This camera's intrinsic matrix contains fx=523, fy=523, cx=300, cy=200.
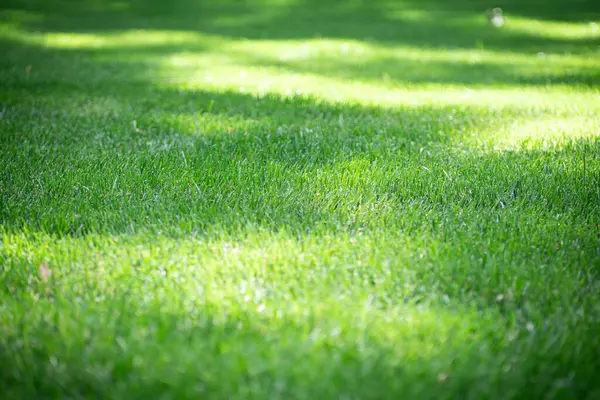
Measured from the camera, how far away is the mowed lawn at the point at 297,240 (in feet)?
5.14

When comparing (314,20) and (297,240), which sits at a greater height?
(314,20)

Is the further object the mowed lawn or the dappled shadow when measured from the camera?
the dappled shadow

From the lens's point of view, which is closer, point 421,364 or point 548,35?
point 421,364

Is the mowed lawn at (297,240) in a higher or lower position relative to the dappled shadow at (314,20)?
lower

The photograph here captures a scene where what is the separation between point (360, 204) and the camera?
2.76 meters

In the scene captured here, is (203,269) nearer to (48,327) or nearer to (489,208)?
(48,327)

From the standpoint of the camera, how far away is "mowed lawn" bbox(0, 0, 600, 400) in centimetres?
157

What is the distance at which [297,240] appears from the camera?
94.2 inches

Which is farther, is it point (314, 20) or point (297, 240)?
point (314, 20)

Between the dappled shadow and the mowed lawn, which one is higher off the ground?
the dappled shadow

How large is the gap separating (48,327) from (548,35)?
1169 centimetres

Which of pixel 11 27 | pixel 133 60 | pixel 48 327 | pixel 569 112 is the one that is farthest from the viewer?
pixel 11 27

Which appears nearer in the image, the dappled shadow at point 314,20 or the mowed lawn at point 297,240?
the mowed lawn at point 297,240

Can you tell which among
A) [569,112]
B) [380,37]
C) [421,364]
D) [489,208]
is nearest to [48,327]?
[421,364]
